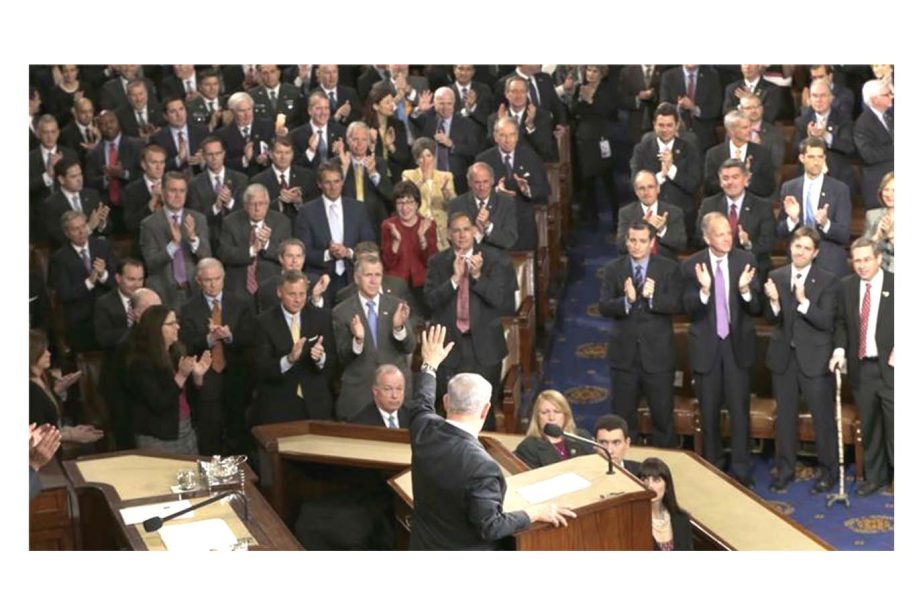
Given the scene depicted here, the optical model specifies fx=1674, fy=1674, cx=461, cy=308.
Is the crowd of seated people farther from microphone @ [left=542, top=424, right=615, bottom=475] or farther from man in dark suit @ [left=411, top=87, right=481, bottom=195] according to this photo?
microphone @ [left=542, top=424, right=615, bottom=475]

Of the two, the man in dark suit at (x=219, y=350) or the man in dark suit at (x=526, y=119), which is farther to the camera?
the man in dark suit at (x=526, y=119)

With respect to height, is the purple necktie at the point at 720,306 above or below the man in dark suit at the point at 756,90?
below

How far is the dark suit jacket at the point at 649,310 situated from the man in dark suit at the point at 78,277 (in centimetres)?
235

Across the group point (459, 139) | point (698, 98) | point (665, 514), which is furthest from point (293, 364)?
point (698, 98)

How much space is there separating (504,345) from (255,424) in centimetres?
113

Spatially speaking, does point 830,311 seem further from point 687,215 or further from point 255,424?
point 255,424

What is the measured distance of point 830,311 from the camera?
23.0 ft

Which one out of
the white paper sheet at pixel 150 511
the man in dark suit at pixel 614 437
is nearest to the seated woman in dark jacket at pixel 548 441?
the man in dark suit at pixel 614 437

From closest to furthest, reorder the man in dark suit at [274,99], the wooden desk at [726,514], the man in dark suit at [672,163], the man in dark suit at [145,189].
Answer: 1. the wooden desk at [726,514]
2. the man in dark suit at [672,163]
3. the man in dark suit at [145,189]
4. the man in dark suit at [274,99]

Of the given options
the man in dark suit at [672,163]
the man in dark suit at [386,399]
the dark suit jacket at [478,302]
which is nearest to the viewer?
the man in dark suit at [386,399]

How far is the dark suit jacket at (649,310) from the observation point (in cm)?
→ 719

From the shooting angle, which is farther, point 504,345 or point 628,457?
point 504,345

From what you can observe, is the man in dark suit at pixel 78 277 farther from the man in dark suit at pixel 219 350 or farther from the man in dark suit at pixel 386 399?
the man in dark suit at pixel 386 399

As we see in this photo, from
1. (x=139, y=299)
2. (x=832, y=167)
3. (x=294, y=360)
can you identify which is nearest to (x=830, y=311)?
(x=832, y=167)
